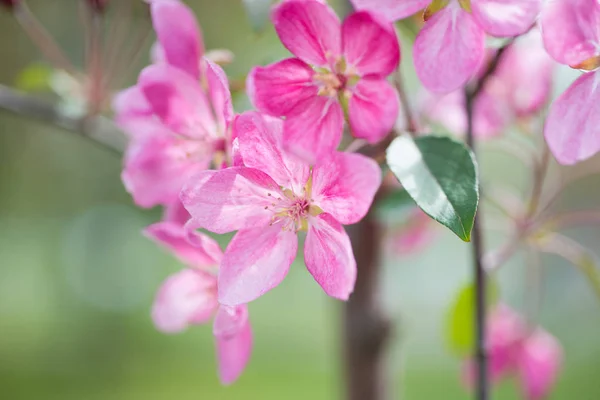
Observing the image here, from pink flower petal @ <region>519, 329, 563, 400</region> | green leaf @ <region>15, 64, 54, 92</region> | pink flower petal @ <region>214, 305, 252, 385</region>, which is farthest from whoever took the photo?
green leaf @ <region>15, 64, 54, 92</region>

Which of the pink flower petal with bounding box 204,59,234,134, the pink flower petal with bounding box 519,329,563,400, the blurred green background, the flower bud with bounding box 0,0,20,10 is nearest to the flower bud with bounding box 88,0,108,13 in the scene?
the flower bud with bounding box 0,0,20,10

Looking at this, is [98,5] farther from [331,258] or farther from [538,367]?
[538,367]

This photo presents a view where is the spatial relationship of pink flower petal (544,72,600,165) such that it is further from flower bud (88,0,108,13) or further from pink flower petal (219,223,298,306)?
flower bud (88,0,108,13)

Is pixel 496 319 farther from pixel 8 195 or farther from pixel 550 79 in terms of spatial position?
pixel 8 195

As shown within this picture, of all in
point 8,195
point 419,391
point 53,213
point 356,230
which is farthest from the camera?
point 53,213

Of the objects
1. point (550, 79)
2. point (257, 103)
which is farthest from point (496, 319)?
point (257, 103)

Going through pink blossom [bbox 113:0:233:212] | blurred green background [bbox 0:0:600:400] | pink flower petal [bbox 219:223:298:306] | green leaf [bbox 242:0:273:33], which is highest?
green leaf [bbox 242:0:273:33]

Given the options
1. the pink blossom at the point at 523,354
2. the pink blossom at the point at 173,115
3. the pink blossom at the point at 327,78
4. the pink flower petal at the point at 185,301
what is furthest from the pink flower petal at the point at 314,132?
the pink blossom at the point at 523,354

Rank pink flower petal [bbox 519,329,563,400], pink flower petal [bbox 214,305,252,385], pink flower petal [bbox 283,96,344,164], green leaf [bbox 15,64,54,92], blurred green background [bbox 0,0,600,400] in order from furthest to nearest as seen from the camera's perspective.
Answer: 1. blurred green background [bbox 0,0,600,400]
2. green leaf [bbox 15,64,54,92]
3. pink flower petal [bbox 519,329,563,400]
4. pink flower petal [bbox 214,305,252,385]
5. pink flower petal [bbox 283,96,344,164]
